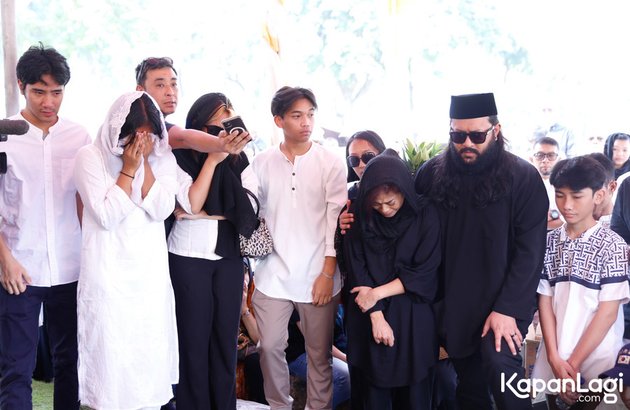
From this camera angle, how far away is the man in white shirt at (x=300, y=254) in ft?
9.90

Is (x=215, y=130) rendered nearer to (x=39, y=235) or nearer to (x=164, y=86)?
(x=164, y=86)

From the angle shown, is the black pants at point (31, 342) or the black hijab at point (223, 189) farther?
the black hijab at point (223, 189)

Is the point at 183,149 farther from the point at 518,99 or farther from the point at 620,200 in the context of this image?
the point at 518,99

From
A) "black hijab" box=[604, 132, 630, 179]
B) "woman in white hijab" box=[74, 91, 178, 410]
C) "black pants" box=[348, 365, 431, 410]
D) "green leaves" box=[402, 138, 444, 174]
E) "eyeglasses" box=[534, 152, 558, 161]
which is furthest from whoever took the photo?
"black hijab" box=[604, 132, 630, 179]

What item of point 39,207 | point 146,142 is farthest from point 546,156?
point 39,207

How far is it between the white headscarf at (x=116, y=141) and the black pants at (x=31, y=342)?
24.7 inches

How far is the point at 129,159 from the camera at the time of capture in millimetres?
2471

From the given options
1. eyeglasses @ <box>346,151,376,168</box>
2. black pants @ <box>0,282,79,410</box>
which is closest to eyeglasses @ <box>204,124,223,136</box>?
eyeglasses @ <box>346,151,376,168</box>

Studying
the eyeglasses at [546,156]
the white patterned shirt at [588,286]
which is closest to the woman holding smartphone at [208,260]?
the white patterned shirt at [588,286]

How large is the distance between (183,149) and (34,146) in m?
0.63

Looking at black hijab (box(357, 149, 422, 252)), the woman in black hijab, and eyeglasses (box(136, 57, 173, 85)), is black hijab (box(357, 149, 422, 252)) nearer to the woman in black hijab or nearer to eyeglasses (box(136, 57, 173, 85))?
the woman in black hijab

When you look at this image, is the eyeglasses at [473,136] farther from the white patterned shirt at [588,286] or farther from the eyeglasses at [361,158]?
the eyeglasses at [361,158]

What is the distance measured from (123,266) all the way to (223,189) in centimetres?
57

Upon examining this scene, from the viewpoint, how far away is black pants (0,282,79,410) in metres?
2.63
